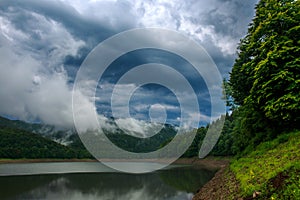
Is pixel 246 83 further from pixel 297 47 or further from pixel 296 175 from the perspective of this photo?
pixel 296 175

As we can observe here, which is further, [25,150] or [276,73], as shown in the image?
[25,150]

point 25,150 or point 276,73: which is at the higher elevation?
point 276,73

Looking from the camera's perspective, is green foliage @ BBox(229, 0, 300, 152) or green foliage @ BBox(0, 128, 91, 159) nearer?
green foliage @ BBox(229, 0, 300, 152)

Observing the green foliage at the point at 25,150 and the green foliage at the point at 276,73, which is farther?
the green foliage at the point at 25,150

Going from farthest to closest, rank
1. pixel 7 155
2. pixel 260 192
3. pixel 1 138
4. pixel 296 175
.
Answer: pixel 1 138, pixel 7 155, pixel 260 192, pixel 296 175

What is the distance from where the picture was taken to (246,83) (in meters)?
28.8

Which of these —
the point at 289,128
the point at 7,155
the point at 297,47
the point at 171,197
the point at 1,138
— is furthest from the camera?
the point at 1,138

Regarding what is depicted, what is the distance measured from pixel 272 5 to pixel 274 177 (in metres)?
20.0

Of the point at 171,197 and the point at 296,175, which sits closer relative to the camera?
the point at 296,175

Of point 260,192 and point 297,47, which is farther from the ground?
point 297,47

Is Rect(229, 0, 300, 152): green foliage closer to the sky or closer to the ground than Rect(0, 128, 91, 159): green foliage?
closer to the sky

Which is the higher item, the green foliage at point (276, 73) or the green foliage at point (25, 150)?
the green foliage at point (276, 73)

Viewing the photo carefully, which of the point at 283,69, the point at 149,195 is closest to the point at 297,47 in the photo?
the point at 283,69

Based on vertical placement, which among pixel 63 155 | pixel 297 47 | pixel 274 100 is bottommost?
pixel 63 155
